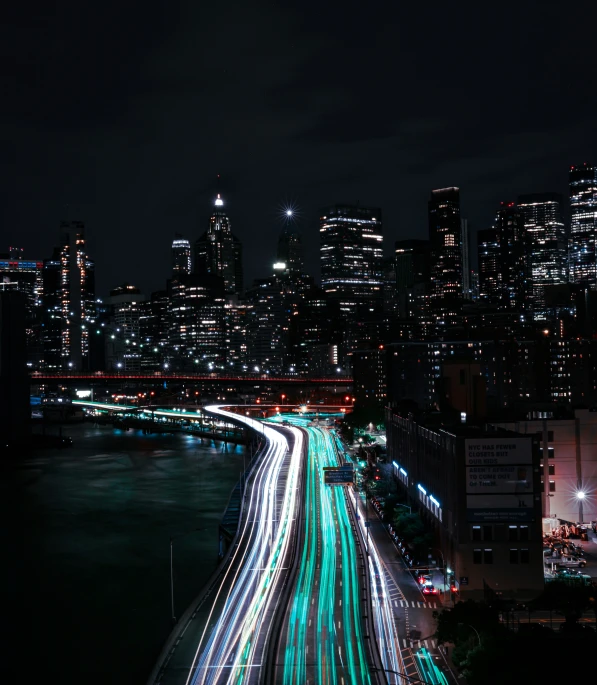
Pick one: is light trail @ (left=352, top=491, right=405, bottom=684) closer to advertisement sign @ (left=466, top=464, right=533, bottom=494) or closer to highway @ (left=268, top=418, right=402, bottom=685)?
highway @ (left=268, top=418, right=402, bottom=685)

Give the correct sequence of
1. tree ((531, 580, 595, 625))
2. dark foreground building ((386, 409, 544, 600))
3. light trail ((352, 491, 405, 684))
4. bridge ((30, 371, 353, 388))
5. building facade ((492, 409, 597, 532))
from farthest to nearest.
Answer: bridge ((30, 371, 353, 388)) → building facade ((492, 409, 597, 532)) → dark foreground building ((386, 409, 544, 600)) → tree ((531, 580, 595, 625)) → light trail ((352, 491, 405, 684))

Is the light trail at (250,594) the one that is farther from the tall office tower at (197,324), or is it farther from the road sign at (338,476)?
the tall office tower at (197,324)

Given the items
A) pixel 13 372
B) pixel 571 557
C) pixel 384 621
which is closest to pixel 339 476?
pixel 571 557

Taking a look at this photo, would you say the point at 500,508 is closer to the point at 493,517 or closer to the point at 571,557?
Answer: the point at 493,517

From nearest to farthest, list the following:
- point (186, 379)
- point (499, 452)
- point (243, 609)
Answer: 1. point (243, 609)
2. point (499, 452)
3. point (186, 379)

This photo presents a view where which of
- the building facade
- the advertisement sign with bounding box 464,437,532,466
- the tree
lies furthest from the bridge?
the tree

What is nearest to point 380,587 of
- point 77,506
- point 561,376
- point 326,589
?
point 326,589
